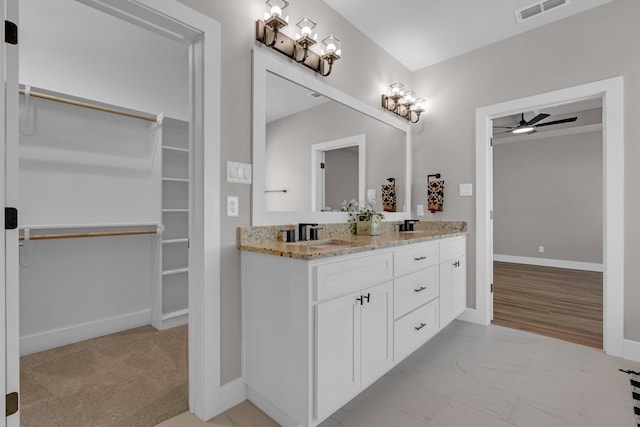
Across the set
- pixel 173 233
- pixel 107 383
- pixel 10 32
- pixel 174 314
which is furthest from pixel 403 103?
pixel 107 383

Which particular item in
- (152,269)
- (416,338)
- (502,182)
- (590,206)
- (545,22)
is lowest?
(416,338)

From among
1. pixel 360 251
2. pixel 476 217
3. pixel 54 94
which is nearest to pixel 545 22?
pixel 476 217

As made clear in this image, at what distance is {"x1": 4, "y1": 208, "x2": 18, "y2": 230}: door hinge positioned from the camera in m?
1.18

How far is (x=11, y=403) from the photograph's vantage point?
121cm

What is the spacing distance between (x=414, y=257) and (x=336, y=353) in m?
0.92

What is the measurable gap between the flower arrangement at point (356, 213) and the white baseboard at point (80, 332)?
2.13 meters

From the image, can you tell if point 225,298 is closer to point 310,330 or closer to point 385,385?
point 310,330

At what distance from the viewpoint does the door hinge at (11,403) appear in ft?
3.94

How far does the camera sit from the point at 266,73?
196 cm

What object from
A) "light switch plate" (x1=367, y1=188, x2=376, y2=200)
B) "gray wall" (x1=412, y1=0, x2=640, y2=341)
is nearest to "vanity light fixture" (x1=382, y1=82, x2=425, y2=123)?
"gray wall" (x1=412, y1=0, x2=640, y2=341)

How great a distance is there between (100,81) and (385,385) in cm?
332

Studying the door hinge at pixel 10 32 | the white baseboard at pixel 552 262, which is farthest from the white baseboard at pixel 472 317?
the white baseboard at pixel 552 262

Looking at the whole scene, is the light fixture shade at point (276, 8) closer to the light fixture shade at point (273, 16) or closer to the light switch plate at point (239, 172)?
the light fixture shade at point (273, 16)

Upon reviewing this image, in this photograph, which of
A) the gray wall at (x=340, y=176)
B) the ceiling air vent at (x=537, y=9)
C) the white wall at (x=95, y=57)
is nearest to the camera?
the white wall at (x=95, y=57)
